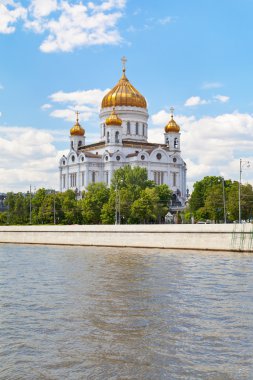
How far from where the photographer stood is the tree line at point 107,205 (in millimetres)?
Answer: 65438

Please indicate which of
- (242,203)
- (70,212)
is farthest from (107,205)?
(242,203)

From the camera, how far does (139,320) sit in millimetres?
15977

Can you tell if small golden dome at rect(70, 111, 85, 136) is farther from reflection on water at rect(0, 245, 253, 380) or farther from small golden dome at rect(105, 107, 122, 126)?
reflection on water at rect(0, 245, 253, 380)

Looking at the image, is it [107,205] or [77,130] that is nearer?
[107,205]

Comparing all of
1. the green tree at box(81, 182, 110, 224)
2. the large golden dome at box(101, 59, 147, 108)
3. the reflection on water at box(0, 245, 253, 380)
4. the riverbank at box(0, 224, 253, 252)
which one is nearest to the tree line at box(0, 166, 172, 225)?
the green tree at box(81, 182, 110, 224)

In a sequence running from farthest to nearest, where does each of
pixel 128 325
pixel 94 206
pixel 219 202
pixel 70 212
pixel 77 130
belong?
1. pixel 77 130
2. pixel 70 212
3. pixel 94 206
4. pixel 219 202
5. pixel 128 325

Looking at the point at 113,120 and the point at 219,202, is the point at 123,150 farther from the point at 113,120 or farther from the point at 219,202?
the point at 219,202

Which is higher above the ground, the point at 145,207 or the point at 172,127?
the point at 172,127

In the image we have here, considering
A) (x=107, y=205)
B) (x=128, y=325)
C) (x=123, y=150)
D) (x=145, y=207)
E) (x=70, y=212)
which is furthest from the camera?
(x=123, y=150)

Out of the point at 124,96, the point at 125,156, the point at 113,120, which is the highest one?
the point at 124,96

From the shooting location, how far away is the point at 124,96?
9200 centimetres

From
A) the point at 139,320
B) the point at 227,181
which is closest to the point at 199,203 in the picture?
the point at 227,181

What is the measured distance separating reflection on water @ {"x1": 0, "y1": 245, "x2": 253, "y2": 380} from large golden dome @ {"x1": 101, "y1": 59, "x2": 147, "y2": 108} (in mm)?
66459

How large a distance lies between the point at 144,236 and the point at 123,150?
141 feet
